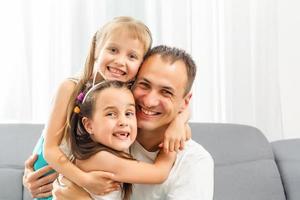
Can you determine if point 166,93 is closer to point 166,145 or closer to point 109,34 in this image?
point 166,145

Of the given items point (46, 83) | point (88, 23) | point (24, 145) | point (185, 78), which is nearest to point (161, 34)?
point (88, 23)

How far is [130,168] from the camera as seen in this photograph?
1707 mm

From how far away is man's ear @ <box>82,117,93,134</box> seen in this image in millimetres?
1770

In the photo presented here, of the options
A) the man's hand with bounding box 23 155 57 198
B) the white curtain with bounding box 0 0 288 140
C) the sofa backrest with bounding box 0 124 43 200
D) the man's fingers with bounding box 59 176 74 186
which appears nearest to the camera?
the man's fingers with bounding box 59 176 74 186

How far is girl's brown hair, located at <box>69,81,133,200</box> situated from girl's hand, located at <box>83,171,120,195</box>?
0.07m

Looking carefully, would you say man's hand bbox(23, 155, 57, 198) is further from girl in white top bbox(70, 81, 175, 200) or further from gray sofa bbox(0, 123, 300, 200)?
gray sofa bbox(0, 123, 300, 200)

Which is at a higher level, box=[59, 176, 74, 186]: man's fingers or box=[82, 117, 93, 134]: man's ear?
box=[82, 117, 93, 134]: man's ear

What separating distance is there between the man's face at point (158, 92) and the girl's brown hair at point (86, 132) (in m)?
0.07

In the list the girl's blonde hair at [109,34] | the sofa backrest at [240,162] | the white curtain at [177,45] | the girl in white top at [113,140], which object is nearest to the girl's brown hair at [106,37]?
the girl's blonde hair at [109,34]

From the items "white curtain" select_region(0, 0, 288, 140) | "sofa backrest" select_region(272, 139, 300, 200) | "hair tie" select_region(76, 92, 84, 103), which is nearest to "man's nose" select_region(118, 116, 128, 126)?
"hair tie" select_region(76, 92, 84, 103)

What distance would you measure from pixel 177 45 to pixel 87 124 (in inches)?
52.9

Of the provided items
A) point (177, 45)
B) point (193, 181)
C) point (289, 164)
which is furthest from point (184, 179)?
point (177, 45)

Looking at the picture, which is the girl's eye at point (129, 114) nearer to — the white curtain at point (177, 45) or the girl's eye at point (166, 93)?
the girl's eye at point (166, 93)

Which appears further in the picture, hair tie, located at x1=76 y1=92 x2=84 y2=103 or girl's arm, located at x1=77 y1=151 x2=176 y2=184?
hair tie, located at x1=76 y1=92 x2=84 y2=103
